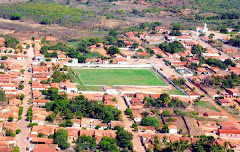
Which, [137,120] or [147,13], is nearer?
[137,120]

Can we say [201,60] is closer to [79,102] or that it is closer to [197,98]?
[197,98]

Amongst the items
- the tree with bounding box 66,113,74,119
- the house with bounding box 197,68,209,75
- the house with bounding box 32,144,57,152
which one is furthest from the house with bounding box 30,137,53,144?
the house with bounding box 197,68,209,75

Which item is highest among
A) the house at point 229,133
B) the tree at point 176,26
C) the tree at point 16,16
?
the tree at point 16,16

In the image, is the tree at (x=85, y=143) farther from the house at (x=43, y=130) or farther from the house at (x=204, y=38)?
the house at (x=204, y=38)

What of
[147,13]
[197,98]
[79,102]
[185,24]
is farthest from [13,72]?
[147,13]

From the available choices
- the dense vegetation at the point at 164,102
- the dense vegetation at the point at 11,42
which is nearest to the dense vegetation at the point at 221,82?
the dense vegetation at the point at 164,102

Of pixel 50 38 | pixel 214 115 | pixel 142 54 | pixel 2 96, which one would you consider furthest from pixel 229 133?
pixel 50 38
